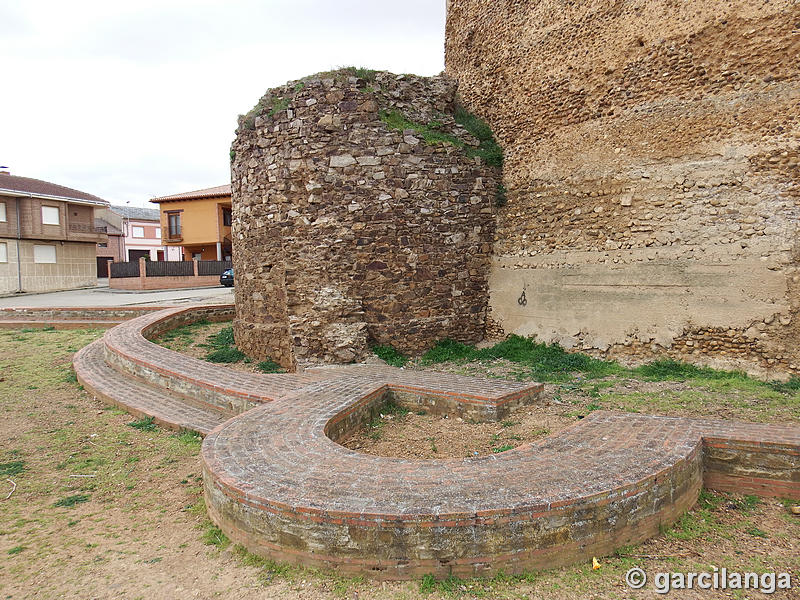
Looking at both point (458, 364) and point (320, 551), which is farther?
point (458, 364)

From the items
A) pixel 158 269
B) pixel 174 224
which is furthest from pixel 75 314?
pixel 174 224

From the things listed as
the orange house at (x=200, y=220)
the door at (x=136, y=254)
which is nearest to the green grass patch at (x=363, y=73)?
the orange house at (x=200, y=220)

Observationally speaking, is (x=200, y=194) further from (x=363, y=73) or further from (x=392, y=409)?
(x=392, y=409)

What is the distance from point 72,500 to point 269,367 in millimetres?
3933

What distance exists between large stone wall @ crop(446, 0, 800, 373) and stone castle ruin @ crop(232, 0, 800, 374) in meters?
0.02

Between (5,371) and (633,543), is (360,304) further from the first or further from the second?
(5,371)

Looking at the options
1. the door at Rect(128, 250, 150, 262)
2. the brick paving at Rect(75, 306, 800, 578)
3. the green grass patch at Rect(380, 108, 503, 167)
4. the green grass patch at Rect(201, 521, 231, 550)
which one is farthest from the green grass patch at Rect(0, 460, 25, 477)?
the door at Rect(128, 250, 150, 262)

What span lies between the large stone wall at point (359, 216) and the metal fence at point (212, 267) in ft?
70.3

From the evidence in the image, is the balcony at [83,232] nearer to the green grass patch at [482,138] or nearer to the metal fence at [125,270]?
the metal fence at [125,270]

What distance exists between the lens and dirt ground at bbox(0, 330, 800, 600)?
2.85 meters

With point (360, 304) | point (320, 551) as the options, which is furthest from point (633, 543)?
point (360, 304)

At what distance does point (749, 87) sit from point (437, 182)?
4011 millimetres

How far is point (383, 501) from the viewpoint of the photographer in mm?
3010

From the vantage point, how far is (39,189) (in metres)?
26.7
